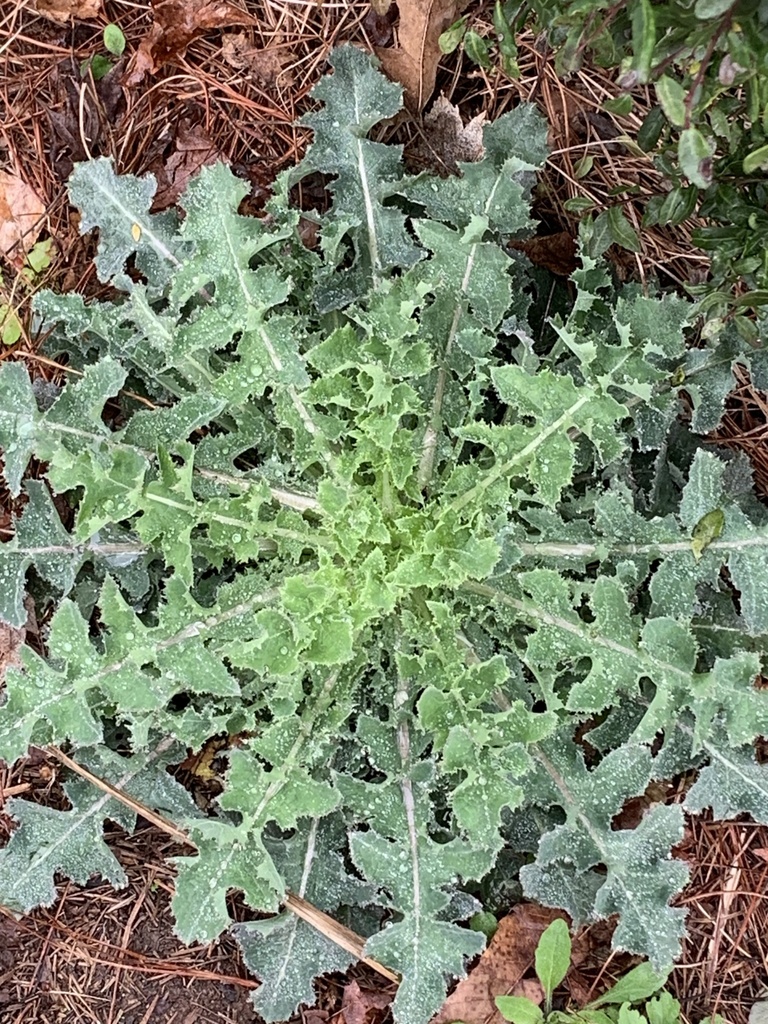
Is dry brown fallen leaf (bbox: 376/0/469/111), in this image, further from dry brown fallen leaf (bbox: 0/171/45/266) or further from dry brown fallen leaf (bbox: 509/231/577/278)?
dry brown fallen leaf (bbox: 0/171/45/266)

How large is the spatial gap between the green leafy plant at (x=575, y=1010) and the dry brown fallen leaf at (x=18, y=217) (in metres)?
2.10

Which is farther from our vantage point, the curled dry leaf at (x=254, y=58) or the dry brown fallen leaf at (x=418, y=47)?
the curled dry leaf at (x=254, y=58)

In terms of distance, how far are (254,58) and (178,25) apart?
205mm

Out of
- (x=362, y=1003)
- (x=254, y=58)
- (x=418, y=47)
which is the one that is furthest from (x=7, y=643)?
(x=418, y=47)

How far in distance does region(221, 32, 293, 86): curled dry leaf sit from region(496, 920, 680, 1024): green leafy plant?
7.06 feet

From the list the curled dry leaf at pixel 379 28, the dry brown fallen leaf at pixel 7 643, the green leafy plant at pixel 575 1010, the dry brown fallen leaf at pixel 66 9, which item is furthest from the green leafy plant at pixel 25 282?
the green leafy plant at pixel 575 1010

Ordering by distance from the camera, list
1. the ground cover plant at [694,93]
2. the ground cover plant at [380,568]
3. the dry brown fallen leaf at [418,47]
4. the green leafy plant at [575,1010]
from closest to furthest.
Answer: the ground cover plant at [694,93]
the ground cover plant at [380,568]
the green leafy plant at [575,1010]
the dry brown fallen leaf at [418,47]

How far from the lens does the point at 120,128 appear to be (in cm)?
260

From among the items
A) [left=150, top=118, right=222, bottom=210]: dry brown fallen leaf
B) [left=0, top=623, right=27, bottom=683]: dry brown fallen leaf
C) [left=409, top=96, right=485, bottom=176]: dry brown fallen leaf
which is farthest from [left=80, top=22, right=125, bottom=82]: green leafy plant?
[left=0, top=623, right=27, bottom=683]: dry brown fallen leaf

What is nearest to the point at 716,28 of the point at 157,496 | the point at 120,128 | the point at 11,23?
the point at 157,496

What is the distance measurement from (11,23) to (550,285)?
155cm

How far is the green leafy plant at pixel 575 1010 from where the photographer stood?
7.26 ft

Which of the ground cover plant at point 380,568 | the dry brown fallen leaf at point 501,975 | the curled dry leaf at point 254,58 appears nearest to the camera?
the ground cover plant at point 380,568

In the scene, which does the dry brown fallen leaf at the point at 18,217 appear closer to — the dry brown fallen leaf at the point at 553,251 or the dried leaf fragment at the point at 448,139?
the dried leaf fragment at the point at 448,139
